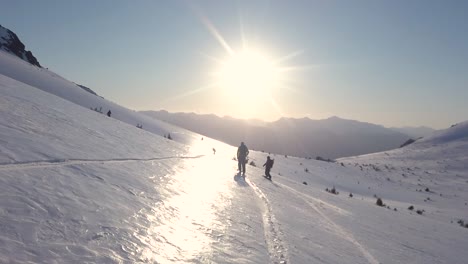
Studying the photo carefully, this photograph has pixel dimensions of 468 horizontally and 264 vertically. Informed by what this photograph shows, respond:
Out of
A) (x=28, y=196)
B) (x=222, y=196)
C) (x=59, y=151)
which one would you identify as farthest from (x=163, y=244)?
(x=222, y=196)

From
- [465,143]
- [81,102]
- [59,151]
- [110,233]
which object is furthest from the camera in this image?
[465,143]

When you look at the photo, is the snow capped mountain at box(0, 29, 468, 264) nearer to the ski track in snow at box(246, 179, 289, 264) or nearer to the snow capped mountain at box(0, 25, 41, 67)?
the ski track in snow at box(246, 179, 289, 264)

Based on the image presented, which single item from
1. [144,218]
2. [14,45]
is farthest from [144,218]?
[14,45]

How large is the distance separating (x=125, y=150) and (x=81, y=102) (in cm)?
1950

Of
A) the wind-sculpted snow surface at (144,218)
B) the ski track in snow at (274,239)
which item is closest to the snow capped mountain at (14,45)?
the wind-sculpted snow surface at (144,218)

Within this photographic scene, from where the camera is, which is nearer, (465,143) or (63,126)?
(63,126)

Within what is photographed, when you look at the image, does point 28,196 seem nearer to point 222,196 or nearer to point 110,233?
point 110,233

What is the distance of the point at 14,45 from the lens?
50.2 m

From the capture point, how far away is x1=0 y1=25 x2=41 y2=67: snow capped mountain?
158 ft

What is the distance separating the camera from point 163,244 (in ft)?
16.6

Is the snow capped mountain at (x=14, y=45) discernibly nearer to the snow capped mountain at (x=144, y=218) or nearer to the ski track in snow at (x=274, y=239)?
the snow capped mountain at (x=144, y=218)

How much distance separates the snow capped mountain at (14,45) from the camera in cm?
4803

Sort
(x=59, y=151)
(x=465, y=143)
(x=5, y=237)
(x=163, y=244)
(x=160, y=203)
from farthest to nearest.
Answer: (x=465, y=143) < (x=59, y=151) < (x=160, y=203) < (x=163, y=244) < (x=5, y=237)

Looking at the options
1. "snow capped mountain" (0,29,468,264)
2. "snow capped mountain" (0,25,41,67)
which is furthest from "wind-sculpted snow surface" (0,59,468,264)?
"snow capped mountain" (0,25,41,67)
